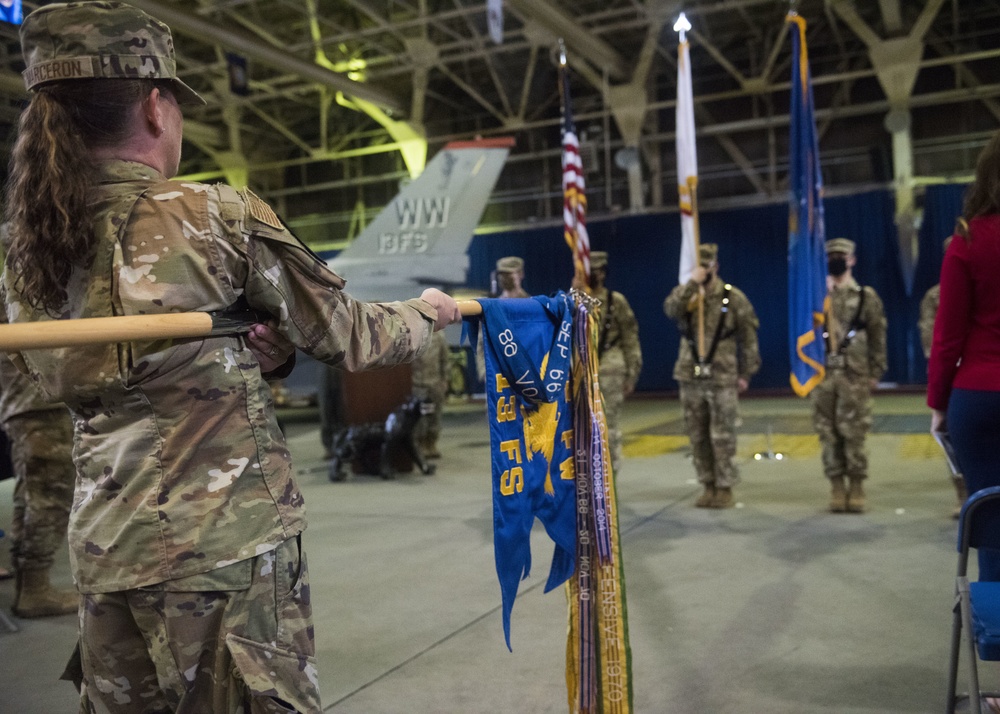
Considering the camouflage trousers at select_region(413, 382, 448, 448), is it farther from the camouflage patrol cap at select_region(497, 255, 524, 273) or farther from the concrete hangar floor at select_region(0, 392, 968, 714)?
the camouflage patrol cap at select_region(497, 255, 524, 273)

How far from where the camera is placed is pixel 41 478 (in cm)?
376

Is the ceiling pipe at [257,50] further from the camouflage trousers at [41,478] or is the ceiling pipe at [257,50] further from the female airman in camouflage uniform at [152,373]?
the female airman in camouflage uniform at [152,373]

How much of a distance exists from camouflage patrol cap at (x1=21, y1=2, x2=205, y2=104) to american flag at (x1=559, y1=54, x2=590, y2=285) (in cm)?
312

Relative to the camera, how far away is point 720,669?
2992 mm

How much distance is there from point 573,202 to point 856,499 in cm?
258

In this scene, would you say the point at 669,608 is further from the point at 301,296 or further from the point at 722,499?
the point at 301,296

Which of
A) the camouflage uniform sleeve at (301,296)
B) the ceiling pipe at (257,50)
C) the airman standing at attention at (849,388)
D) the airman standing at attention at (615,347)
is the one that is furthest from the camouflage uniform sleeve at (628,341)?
the ceiling pipe at (257,50)

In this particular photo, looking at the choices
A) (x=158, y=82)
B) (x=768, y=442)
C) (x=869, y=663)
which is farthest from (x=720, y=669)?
(x=768, y=442)

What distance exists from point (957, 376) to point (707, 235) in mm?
14091

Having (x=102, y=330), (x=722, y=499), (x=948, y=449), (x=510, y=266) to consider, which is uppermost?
(x=510, y=266)

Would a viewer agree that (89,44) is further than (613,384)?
No

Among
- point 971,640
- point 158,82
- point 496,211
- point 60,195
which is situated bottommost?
point 971,640

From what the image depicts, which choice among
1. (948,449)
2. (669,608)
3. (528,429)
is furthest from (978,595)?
(669,608)

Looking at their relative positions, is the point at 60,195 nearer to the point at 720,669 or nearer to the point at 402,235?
the point at 720,669
